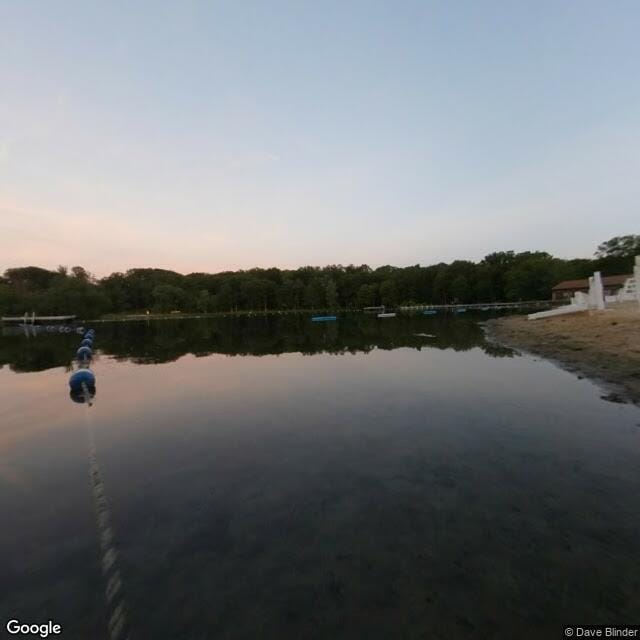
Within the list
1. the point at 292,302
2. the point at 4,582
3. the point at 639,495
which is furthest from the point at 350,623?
the point at 292,302

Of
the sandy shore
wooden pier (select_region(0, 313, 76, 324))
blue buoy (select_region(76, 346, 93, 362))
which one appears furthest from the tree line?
blue buoy (select_region(76, 346, 93, 362))

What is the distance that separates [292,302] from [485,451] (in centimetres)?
15873

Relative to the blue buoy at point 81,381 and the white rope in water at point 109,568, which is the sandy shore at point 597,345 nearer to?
the white rope in water at point 109,568

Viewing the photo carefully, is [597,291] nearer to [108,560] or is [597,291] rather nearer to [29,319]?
[108,560]

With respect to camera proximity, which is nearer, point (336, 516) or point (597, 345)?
point (336, 516)

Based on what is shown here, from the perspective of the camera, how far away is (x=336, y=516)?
8.48m

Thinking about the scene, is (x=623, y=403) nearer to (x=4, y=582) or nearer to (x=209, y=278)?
(x=4, y=582)

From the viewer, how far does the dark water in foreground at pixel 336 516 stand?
5828 millimetres

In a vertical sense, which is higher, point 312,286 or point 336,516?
point 312,286

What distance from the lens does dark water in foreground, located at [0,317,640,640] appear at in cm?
583

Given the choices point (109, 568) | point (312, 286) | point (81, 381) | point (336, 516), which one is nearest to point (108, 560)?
point (109, 568)

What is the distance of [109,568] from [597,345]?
3034cm

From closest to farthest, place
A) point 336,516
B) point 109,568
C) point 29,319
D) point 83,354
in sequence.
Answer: point 109,568, point 336,516, point 83,354, point 29,319

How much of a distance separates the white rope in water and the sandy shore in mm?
17654
